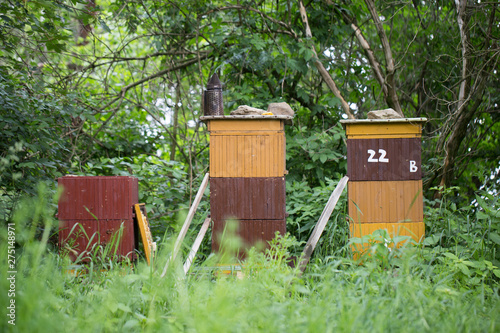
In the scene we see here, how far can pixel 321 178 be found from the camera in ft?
19.1

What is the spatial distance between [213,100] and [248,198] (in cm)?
110

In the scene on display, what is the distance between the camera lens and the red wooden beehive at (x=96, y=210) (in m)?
3.85

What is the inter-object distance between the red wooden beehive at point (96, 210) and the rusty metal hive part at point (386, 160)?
2.24 metres

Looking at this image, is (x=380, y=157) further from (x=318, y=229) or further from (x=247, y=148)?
(x=247, y=148)

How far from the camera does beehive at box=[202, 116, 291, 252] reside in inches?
151

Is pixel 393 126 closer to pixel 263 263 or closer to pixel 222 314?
pixel 263 263

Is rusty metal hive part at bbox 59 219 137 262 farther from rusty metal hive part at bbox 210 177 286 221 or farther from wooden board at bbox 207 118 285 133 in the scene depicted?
wooden board at bbox 207 118 285 133

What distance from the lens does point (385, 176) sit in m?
3.88

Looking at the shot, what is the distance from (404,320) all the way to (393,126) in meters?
2.08

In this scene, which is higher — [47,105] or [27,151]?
[47,105]

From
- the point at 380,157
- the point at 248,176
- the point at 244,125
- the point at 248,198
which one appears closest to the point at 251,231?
the point at 248,198

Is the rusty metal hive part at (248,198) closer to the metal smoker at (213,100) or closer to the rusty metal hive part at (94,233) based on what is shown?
the metal smoker at (213,100)

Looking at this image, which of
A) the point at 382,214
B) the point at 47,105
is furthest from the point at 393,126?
the point at 47,105

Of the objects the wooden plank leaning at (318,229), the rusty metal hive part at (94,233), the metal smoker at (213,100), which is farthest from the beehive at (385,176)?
the rusty metal hive part at (94,233)
